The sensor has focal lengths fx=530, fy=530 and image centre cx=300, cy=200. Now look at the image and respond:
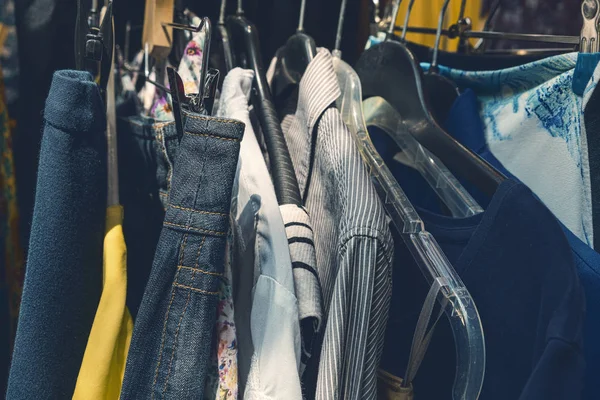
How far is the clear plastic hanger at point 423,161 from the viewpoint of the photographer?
0.47 metres

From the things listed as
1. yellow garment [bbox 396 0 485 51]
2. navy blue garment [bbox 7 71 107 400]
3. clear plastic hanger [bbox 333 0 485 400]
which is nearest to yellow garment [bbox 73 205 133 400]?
navy blue garment [bbox 7 71 107 400]

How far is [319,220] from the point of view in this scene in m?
0.52

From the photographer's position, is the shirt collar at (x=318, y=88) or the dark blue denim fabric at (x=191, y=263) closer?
the dark blue denim fabric at (x=191, y=263)

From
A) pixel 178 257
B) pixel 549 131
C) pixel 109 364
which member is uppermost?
pixel 549 131

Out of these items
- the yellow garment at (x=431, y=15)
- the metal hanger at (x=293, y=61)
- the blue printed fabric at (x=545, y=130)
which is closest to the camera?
the blue printed fabric at (x=545, y=130)

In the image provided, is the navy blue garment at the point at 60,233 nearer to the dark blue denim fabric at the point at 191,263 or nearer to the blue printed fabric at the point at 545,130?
the dark blue denim fabric at the point at 191,263

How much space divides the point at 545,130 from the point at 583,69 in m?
0.09

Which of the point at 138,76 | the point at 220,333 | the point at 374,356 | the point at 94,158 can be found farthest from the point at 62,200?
the point at 138,76

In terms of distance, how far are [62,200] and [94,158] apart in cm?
4

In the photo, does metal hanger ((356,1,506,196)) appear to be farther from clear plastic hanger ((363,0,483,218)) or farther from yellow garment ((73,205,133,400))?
yellow garment ((73,205,133,400))

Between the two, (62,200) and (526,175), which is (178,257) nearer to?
(62,200)

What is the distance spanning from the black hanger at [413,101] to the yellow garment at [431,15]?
312 millimetres

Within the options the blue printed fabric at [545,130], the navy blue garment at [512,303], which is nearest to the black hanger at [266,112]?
the navy blue garment at [512,303]

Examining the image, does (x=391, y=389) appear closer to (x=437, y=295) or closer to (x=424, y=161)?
(x=437, y=295)
